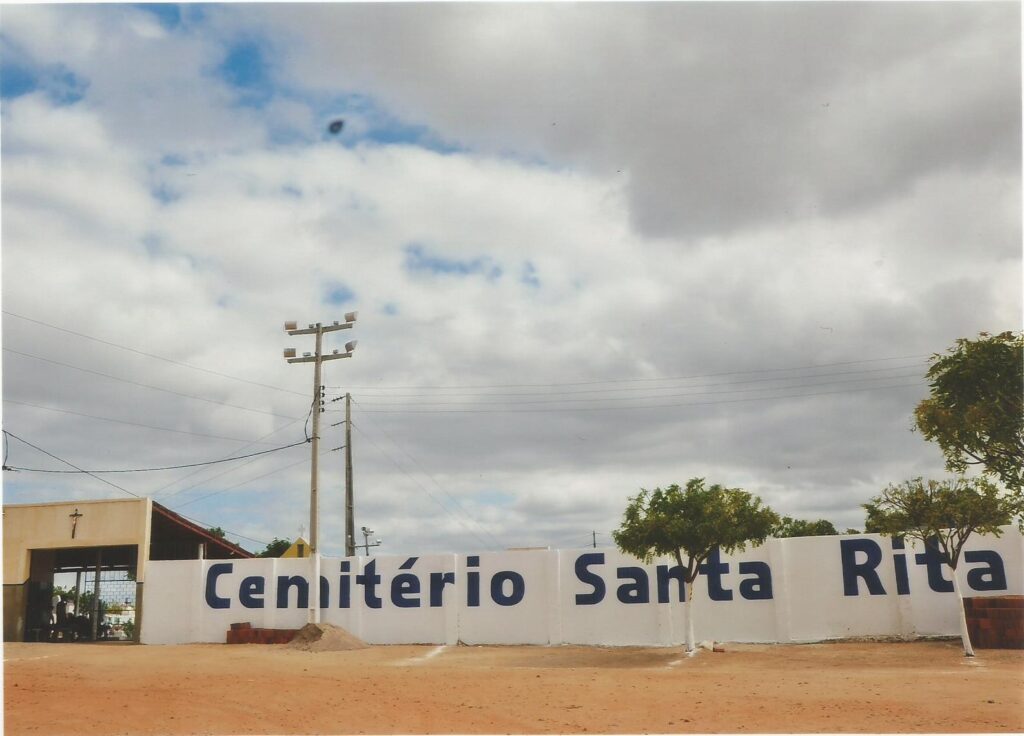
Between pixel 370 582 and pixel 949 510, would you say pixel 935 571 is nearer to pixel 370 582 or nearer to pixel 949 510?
pixel 949 510

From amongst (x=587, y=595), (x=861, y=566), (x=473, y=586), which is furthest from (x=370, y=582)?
(x=861, y=566)

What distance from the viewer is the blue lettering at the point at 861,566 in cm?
2467

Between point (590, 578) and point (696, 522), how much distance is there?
6.46m

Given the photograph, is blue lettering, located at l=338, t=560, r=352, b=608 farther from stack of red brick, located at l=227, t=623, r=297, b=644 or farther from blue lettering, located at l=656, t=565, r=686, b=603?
blue lettering, located at l=656, t=565, r=686, b=603

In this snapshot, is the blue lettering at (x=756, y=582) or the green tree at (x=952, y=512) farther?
the blue lettering at (x=756, y=582)

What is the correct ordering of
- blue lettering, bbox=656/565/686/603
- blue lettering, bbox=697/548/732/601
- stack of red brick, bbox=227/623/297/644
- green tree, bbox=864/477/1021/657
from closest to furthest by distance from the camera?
1. green tree, bbox=864/477/1021/657
2. blue lettering, bbox=697/548/732/601
3. blue lettering, bbox=656/565/686/603
4. stack of red brick, bbox=227/623/297/644

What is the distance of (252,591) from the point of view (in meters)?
30.5

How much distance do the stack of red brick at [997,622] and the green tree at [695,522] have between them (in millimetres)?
5049

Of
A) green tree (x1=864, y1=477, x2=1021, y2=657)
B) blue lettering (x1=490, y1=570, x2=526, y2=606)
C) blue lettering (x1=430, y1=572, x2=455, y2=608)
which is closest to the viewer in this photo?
green tree (x1=864, y1=477, x2=1021, y2=657)

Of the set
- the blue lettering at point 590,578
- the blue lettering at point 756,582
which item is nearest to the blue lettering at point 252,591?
the blue lettering at point 590,578

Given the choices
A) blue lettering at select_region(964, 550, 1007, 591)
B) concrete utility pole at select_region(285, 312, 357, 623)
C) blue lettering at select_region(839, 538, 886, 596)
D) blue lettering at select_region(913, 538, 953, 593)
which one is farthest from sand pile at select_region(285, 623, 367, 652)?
blue lettering at select_region(964, 550, 1007, 591)

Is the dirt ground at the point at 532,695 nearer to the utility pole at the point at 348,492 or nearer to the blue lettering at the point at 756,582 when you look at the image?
the blue lettering at the point at 756,582

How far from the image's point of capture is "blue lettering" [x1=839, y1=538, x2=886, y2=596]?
2467 centimetres

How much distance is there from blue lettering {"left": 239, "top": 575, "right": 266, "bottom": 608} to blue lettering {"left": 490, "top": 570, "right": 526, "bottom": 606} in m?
8.15
